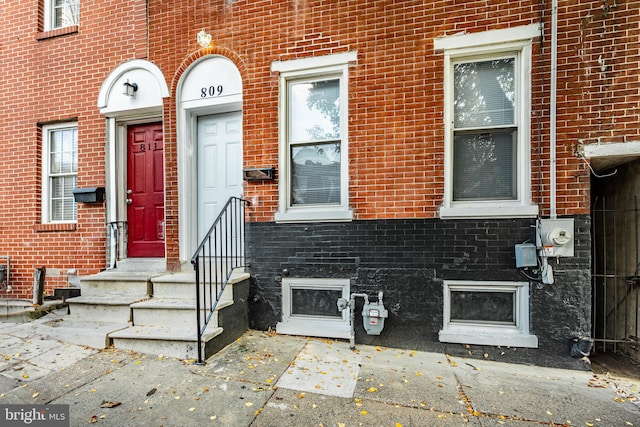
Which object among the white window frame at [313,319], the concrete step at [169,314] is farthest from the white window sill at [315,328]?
the concrete step at [169,314]

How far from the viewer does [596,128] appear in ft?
11.0

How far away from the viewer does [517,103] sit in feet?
11.9

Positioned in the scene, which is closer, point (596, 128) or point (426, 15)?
point (596, 128)

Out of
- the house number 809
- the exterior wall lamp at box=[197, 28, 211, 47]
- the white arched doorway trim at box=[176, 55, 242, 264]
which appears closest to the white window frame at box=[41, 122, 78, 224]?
the white arched doorway trim at box=[176, 55, 242, 264]

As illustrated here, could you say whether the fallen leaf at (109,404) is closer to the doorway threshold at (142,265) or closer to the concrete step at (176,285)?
the concrete step at (176,285)

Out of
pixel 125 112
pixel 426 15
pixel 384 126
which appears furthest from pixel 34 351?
pixel 426 15

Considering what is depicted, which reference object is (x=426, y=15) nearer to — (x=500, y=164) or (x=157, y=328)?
(x=500, y=164)

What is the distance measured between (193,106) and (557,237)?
16.1 feet

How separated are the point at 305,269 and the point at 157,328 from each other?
1.85 metres

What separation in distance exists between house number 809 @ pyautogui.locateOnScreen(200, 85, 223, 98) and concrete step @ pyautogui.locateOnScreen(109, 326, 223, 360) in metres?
3.16

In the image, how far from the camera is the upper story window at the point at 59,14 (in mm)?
5297

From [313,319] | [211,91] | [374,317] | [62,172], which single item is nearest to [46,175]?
[62,172]

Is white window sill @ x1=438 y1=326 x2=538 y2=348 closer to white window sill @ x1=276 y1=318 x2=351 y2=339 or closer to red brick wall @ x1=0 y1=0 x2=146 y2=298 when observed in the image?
white window sill @ x1=276 y1=318 x2=351 y2=339

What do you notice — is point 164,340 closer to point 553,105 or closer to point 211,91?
point 211,91
